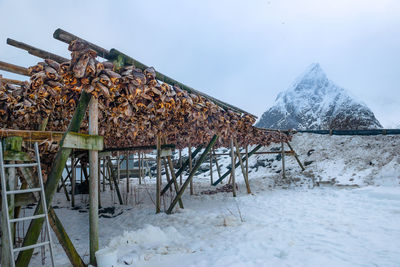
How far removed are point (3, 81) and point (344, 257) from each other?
748 cm

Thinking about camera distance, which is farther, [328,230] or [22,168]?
[328,230]

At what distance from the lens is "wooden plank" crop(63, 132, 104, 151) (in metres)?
3.25

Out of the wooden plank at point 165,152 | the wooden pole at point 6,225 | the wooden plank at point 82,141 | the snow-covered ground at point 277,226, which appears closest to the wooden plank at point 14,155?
the wooden pole at point 6,225

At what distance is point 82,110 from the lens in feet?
11.3

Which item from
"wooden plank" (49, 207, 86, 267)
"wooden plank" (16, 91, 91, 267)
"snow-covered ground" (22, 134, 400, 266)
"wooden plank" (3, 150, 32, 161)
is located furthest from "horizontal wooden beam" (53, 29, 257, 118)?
"snow-covered ground" (22, 134, 400, 266)

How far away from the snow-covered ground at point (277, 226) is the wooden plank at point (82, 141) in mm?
1806

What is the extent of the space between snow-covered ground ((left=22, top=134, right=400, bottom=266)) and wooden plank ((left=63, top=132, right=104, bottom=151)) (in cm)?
181

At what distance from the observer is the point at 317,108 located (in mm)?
26438

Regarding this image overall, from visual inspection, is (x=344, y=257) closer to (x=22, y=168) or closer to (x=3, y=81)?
(x=22, y=168)

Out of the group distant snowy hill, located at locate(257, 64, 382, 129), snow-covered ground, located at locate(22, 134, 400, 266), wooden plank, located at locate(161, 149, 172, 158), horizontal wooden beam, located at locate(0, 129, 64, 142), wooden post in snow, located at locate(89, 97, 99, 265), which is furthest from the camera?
distant snowy hill, located at locate(257, 64, 382, 129)

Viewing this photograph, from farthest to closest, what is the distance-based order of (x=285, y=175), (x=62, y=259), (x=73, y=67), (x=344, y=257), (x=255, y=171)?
(x=255, y=171) < (x=285, y=175) < (x=62, y=259) < (x=344, y=257) < (x=73, y=67)

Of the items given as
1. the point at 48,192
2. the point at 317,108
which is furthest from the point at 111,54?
the point at 317,108

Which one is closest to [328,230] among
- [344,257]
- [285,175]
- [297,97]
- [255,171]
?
[344,257]

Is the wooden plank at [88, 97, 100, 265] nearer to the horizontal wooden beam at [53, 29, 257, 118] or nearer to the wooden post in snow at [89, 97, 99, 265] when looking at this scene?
the wooden post in snow at [89, 97, 99, 265]
